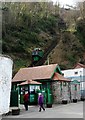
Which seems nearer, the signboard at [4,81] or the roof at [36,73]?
the signboard at [4,81]

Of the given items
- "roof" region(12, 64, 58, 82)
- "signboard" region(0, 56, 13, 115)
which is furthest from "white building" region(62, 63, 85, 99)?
"signboard" region(0, 56, 13, 115)

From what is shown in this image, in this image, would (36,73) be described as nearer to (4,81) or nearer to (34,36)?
(4,81)

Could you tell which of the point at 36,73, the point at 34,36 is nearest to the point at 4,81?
the point at 36,73

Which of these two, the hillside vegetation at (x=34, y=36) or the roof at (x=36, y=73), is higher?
the hillside vegetation at (x=34, y=36)

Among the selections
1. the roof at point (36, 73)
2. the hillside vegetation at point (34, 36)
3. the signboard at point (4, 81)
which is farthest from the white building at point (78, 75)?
the signboard at point (4, 81)

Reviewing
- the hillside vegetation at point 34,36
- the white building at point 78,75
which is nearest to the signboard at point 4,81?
the white building at point 78,75

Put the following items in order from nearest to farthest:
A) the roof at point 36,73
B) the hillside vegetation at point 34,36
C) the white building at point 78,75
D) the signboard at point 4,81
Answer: the signboard at point 4,81 → the roof at point 36,73 → the white building at point 78,75 → the hillside vegetation at point 34,36

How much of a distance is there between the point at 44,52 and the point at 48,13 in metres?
20.3

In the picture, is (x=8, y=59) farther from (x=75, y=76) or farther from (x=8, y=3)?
(x=8, y=3)

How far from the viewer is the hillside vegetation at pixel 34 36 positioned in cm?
5462

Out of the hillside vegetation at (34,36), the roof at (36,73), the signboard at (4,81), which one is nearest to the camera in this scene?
the signboard at (4,81)

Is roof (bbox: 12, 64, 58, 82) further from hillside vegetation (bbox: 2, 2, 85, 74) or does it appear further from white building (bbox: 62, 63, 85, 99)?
hillside vegetation (bbox: 2, 2, 85, 74)

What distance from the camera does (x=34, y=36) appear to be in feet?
204

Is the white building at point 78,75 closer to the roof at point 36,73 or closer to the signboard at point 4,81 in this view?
the roof at point 36,73
